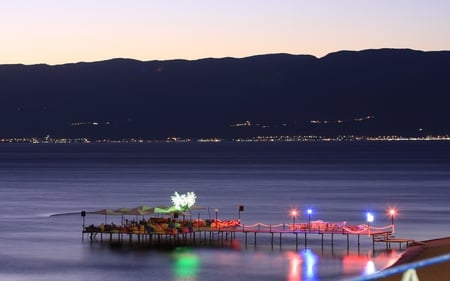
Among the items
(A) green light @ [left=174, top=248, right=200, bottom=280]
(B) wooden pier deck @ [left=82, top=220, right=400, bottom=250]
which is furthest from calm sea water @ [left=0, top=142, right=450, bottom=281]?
(B) wooden pier deck @ [left=82, top=220, right=400, bottom=250]

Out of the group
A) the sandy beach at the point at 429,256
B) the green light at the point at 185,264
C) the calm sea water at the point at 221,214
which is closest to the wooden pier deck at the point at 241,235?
the calm sea water at the point at 221,214

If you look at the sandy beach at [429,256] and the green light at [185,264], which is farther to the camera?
the green light at [185,264]

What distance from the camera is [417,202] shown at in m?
98.5

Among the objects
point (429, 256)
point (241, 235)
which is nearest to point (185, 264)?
point (429, 256)

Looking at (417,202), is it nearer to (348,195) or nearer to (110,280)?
(348,195)

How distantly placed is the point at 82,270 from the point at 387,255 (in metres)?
16.8

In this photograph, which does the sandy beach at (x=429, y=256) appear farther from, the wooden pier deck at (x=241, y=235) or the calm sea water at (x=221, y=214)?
the wooden pier deck at (x=241, y=235)

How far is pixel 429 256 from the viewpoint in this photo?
166 ft

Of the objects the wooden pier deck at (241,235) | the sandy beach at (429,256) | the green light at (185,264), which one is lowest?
the green light at (185,264)

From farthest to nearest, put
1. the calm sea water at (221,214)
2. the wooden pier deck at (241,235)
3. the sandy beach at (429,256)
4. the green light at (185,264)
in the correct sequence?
the wooden pier deck at (241,235) < the calm sea water at (221,214) < the green light at (185,264) < the sandy beach at (429,256)

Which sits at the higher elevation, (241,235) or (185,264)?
(241,235)

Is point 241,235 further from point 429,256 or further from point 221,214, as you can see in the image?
point 221,214

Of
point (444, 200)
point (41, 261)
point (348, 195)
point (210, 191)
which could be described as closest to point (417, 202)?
point (444, 200)

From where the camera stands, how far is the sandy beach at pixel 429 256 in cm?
4034
